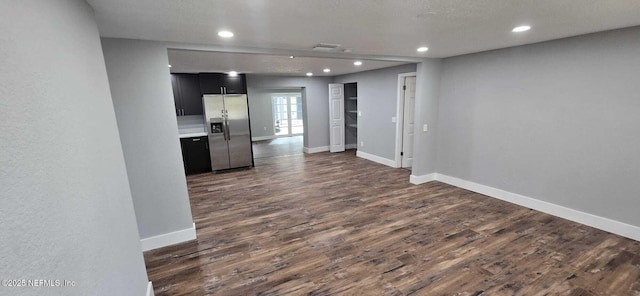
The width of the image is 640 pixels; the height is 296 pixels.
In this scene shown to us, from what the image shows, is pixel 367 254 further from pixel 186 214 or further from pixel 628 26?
pixel 628 26

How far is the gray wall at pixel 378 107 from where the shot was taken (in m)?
5.78

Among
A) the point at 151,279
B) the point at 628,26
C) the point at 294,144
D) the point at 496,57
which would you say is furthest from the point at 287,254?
the point at 294,144

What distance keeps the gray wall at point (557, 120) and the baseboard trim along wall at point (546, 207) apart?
66 millimetres

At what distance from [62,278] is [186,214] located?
7.58 feet

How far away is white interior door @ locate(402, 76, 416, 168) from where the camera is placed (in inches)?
216

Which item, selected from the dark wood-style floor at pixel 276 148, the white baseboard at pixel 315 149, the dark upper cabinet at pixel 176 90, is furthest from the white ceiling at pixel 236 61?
the dark wood-style floor at pixel 276 148

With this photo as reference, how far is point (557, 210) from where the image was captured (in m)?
3.39

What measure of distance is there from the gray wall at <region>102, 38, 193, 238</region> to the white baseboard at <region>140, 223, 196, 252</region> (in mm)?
57

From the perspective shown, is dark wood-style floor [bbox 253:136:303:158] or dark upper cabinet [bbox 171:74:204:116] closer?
dark upper cabinet [bbox 171:74:204:116]

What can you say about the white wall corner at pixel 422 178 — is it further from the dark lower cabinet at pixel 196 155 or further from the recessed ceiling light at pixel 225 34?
the dark lower cabinet at pixel 196 155

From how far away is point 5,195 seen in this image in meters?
0.63

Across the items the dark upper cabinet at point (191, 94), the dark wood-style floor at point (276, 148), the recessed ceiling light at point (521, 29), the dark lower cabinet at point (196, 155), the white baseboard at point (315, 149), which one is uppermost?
the recessed ceiling light at point (521, 29)

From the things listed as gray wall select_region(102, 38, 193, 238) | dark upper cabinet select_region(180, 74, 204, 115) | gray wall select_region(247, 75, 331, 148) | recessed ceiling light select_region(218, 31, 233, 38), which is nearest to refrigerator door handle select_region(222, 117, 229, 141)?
dark upper cabinet select_region(180, 74, 204, 115)

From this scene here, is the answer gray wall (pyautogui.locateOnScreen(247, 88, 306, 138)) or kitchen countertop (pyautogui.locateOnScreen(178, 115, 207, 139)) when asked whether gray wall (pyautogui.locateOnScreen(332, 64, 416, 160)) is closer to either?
kitchen countertop (pyautogui.locateOnScreen(178, 115, 207, 139))
